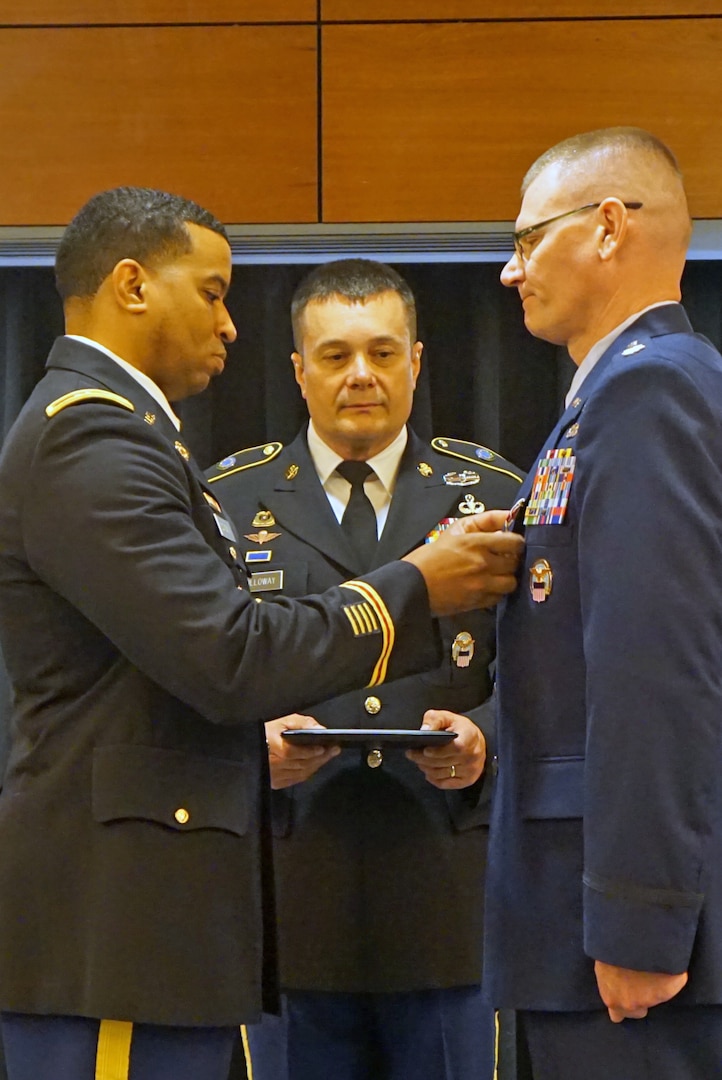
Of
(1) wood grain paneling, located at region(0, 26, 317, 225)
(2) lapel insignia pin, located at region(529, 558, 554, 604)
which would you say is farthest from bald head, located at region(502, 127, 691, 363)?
(1) wood grain paneling, located at region(0, 26, 317, 225)

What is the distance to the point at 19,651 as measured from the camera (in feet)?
4.83

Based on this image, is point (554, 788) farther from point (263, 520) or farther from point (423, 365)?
point (423, 365)

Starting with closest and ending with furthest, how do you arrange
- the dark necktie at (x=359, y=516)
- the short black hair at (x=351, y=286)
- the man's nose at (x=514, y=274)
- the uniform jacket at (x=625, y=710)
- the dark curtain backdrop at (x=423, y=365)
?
the uniform jacket at (x=625, y=710), the man's nose at (x=514, y=274), the dark necktie at (x=359, y=516), the short black hair at (x=351, y=286), the dark curtain backdrop at (x=423, y=365)

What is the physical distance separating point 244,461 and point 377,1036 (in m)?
1.14

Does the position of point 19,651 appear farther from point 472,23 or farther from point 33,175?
point 472,23

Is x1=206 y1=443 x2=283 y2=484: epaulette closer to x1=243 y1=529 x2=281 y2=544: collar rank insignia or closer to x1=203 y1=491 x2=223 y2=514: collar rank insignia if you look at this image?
x1=243 y1=529 x2=281 y2=544: collar rank insignia

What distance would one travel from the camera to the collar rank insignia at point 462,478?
239 cm

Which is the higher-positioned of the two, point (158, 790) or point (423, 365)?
point (423, 365)

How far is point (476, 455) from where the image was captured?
248 cm

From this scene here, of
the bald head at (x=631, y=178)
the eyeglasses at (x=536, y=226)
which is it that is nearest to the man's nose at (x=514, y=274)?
the eyeglasses at (x=536, y=226)

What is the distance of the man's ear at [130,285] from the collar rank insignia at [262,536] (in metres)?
0.77

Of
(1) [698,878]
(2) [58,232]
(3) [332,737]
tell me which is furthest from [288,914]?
(2) [58,232]

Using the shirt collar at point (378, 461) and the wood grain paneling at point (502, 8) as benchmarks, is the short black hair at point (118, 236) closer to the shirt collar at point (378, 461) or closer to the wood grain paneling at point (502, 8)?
the shirt collar at point (378, 461)

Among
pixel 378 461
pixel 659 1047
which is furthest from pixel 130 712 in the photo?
pixel 378 461
